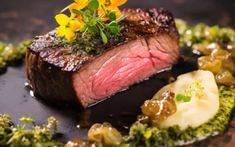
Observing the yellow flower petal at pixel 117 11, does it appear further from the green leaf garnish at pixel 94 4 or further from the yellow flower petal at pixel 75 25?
the yellow flower petal at pixel 75 25

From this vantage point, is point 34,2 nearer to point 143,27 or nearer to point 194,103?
point 143,27

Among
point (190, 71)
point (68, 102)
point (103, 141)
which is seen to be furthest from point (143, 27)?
point (103, 141)

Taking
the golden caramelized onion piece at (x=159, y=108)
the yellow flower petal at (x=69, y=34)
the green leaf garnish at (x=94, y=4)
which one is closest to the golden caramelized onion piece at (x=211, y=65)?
the golden caramelized onion piece at (x=159, y=108)

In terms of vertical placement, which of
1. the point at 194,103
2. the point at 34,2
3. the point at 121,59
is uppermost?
the point at 34,2

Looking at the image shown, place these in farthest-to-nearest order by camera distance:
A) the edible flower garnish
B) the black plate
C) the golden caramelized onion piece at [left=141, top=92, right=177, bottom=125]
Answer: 1. the edible flower garnish
2. the black plate
3. the golden caramelized onion piece at [left=141, top=92, right=177, bottom=125]

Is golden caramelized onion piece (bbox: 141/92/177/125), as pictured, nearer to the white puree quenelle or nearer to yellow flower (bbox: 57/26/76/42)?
the white puree quenelle

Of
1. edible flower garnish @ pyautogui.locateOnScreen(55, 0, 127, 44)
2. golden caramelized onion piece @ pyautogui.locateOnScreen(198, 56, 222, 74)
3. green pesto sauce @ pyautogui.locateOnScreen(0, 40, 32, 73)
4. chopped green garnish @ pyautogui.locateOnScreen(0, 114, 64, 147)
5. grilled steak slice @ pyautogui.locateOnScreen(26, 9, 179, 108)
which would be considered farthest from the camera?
green pesto sauce @ pyautogui.locateOnScreen(0, 40, 32, 73)

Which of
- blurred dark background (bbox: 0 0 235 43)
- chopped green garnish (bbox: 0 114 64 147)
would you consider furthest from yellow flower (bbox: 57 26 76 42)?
blurred dark background (bbox: 0 0 235 43)
